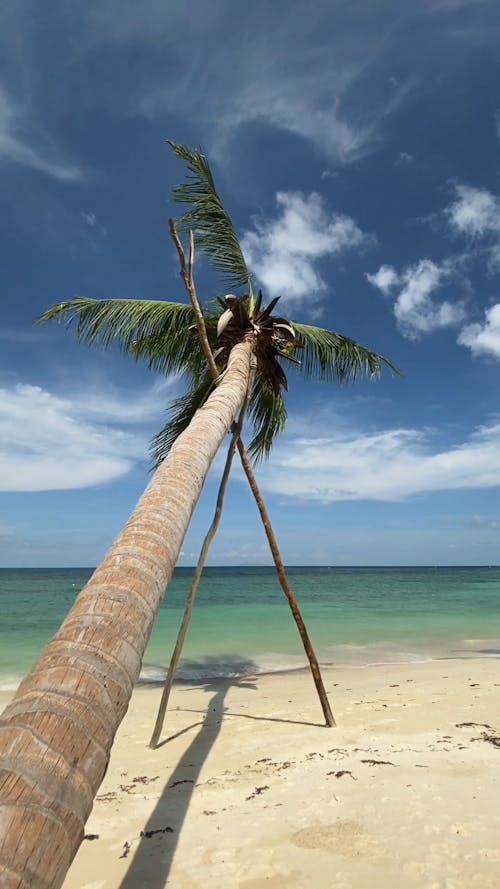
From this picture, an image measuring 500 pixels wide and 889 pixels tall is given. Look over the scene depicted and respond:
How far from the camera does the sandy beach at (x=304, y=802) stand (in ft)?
12.6

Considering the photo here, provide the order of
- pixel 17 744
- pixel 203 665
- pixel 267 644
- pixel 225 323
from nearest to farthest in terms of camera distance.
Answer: pixel 17 744 → pixel 225 323 → pixel 203 665 → pixel 267 644

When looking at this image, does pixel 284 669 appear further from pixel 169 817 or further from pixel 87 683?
pixel 87 683

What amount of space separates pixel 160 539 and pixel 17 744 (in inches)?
50.7

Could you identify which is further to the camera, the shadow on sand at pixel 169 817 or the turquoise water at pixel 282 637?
the turquoise water at pixel 282 637

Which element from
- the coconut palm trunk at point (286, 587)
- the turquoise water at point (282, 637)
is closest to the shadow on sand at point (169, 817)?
the coconut palm trunk at point (286, 587)

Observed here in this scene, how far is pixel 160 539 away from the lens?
2.72m

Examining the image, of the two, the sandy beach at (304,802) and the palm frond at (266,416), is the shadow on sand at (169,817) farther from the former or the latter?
the palm frond at (266,416)

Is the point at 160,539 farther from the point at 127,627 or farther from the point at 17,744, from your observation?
the point at 17,744

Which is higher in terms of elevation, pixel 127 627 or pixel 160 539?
pixel 160 539

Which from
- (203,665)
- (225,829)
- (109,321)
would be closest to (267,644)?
(203,665)

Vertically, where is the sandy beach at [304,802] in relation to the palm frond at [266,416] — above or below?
below

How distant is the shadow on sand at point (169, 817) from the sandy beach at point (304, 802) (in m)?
0.01

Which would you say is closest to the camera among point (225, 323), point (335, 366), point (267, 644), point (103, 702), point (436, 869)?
point (103, 702)

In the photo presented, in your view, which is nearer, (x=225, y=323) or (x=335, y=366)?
(x=225, y=323)
